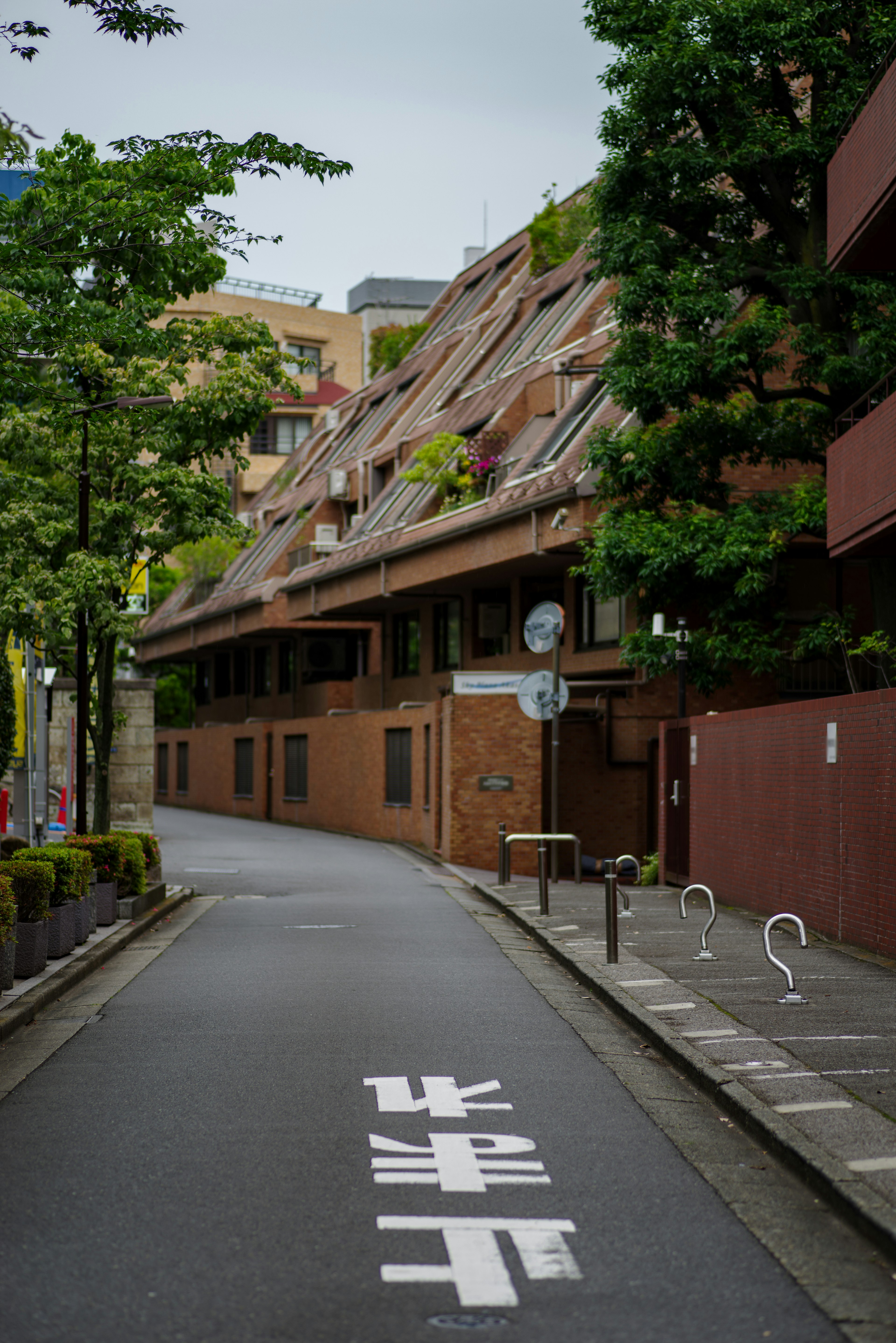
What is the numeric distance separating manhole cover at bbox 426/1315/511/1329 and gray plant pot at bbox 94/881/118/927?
1195cm

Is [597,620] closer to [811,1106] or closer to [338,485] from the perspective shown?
[338,485]

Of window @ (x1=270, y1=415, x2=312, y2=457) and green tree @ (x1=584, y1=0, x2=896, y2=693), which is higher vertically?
window @ (x1=270, y1=415, x2=312, y2=457)

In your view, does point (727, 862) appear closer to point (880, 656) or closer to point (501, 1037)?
point (880, 656)

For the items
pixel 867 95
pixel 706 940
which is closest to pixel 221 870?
pixel 706 940

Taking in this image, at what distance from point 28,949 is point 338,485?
34.5 meters

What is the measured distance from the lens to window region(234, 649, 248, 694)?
53344 mm

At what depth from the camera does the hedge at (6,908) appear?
10250 millimetres

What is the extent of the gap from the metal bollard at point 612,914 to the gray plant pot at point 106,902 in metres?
5.84

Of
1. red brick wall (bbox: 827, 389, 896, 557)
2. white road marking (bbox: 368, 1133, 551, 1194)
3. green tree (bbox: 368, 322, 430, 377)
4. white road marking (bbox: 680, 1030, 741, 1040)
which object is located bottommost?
white road marking (bbox: 368, 1133, 551, 1194)

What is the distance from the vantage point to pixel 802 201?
76.5 feet

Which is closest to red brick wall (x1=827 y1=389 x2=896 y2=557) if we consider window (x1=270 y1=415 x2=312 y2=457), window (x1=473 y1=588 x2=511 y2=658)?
window (x1=473 y1=588 x2=511 y2=658)

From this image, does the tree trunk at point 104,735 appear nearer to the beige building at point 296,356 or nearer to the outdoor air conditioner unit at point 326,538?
the outdoor air conditioner unit at point 326,538

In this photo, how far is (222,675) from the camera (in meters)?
56.6

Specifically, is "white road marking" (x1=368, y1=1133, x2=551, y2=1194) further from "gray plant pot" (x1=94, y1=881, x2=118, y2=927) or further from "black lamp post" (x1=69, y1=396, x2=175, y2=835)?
"black lamp post" (x1=69, y1=396, x2=175, y2=835)
